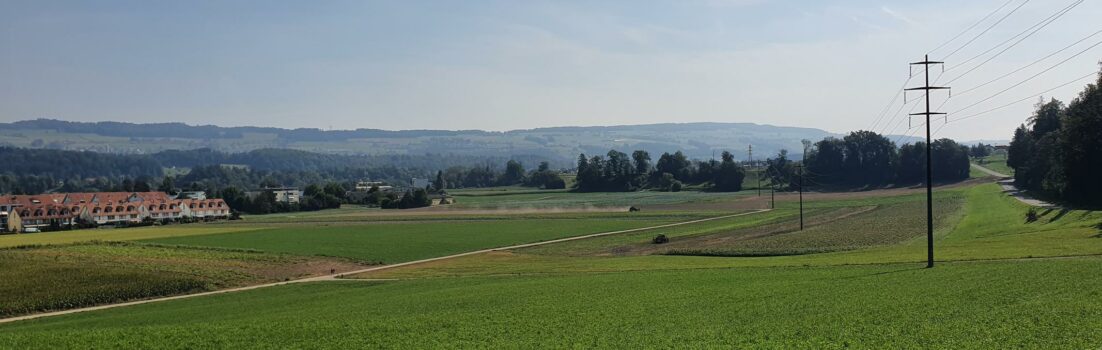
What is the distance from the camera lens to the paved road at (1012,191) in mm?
83850

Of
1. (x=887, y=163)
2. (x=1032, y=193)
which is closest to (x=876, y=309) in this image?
(x=1032, y=193)

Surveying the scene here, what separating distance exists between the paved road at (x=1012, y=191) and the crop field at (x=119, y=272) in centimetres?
6920

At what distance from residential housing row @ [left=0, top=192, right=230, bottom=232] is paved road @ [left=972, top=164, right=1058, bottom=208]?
12213cm

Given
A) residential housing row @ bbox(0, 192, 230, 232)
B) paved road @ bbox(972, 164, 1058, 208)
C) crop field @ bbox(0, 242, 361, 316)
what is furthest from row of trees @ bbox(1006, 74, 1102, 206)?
residential housing row @ bbox(0, 192, 230, 232)

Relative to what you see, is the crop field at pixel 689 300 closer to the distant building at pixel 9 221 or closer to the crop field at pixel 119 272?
the crop field at pixel 119 272

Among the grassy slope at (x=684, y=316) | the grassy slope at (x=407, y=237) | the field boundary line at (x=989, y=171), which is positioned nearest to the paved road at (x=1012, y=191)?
the field boundary line at (x=989, y=171)

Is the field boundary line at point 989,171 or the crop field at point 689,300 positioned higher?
the field boundary line at point 989,171

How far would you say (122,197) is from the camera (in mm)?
136000

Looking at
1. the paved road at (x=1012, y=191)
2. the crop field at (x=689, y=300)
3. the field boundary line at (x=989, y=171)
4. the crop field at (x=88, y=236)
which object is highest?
the field boundary line at (x=989, y=171)

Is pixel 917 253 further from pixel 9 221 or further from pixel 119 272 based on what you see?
pixel 9 221

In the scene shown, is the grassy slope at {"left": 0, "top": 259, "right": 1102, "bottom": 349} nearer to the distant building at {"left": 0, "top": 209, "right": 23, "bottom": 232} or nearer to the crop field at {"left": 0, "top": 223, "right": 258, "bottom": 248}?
the crop field at {"left": 0, "top": 223, "right": 258, "bottom": 248}

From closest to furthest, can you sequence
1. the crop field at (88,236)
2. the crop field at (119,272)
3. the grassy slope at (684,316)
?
1. the grassy slope at (684,316)
2. the crop field at (119,272)
3. the crop field at (88,236)

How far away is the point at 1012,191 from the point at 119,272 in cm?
11150

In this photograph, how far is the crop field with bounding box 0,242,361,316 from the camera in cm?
4672
